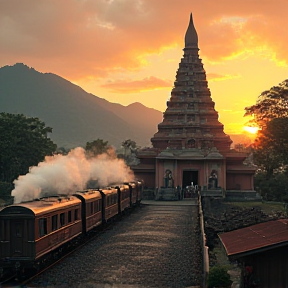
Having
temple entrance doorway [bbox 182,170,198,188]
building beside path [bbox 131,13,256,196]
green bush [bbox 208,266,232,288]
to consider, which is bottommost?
green bush [bbox 208,266,232,288]

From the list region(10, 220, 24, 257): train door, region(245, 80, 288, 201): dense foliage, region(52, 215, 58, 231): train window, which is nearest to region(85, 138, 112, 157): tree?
region(245, 80, 288, 201): dense foliage

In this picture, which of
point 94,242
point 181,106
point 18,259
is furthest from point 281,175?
point 18,259

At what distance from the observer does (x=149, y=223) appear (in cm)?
3669

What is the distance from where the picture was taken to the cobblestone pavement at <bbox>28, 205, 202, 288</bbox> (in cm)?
1883

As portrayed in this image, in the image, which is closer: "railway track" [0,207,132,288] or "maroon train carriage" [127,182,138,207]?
"railway track" [0,207,132,288]

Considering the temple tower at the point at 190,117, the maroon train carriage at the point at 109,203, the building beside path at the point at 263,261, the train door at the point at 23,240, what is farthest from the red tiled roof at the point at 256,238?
the temple tower at the point at 190,117

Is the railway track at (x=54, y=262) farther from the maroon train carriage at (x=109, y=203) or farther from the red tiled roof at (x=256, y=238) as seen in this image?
the red tiled roof at (x=256, y=238)

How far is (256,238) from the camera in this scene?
1686cm

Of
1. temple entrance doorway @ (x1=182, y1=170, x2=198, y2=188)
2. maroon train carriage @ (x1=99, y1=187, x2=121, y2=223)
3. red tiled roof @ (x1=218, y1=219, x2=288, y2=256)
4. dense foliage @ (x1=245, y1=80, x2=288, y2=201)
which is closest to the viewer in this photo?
red tiled roof @ (x1=218, y1=219, x2=288, y2=256)

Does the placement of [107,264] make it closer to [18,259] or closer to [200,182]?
[18,259]

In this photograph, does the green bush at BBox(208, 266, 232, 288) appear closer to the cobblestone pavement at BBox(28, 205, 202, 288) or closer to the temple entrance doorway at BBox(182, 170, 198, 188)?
the cobblestone pavement at BBox(28, 205, 202, 288)

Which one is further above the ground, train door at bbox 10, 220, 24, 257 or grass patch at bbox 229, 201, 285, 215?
train door at bbox 10, 220, 24, 257

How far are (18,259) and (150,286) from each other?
4741 mm

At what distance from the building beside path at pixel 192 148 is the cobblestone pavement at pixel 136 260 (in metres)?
26.1
